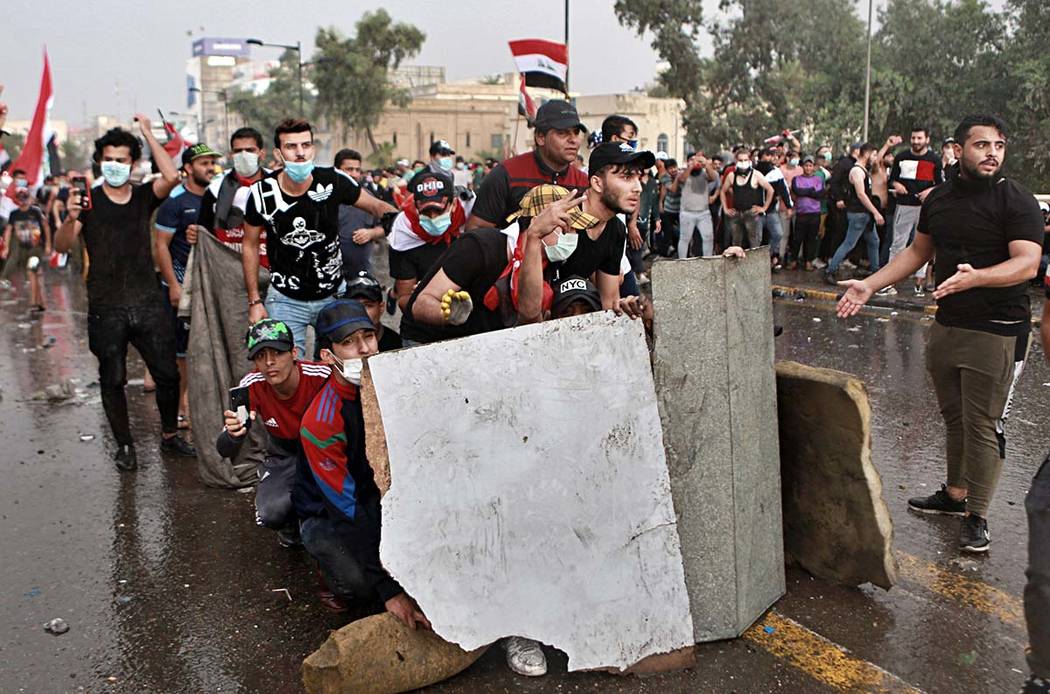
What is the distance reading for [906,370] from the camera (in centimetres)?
830

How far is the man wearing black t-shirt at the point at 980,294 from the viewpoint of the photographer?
4.40m

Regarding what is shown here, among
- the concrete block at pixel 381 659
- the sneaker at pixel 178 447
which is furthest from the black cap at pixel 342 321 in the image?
the sneaker at pixel 178 447

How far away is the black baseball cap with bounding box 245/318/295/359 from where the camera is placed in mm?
4457

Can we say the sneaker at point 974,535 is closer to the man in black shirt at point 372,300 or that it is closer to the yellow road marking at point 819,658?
the yellow road marking at point 819,658

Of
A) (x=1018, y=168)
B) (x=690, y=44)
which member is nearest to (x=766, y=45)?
(x=690, y=44)

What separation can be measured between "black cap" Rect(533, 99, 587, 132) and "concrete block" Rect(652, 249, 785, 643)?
1.69m

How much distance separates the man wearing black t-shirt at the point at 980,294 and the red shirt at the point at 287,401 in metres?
2.35

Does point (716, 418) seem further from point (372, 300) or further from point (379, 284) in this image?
point (379, 284)

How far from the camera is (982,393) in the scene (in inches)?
180

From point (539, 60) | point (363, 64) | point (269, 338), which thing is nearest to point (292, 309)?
point (269, 338)

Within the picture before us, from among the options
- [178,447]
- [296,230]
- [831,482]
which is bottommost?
[178,447]

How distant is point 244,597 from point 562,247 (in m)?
1.97

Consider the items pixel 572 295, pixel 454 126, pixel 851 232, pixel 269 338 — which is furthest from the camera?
pixel 454 126

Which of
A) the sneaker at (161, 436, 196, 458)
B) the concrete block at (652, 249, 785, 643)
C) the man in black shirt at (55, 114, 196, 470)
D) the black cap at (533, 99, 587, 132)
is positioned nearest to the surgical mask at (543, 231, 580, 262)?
the concrete block at (652, 249, 785, 643)
